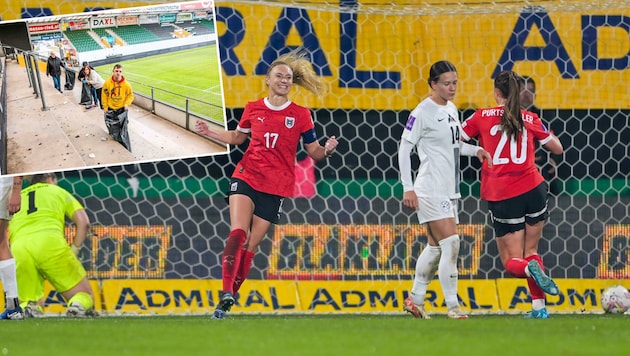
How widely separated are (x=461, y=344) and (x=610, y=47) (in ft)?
13.5

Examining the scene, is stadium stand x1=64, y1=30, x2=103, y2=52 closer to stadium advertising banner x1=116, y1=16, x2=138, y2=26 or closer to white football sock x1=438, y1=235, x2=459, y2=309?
stadium advertising banner x1=116, y1=16, x2=138, y2=26

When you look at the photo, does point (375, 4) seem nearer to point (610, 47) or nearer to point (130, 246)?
point (610, 47)

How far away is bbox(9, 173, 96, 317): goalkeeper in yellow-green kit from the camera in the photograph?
7641 mm

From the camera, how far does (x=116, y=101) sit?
7.05 meters

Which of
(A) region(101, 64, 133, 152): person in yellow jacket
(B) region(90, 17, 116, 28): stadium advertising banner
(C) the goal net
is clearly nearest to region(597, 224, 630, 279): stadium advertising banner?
(C) the goal net

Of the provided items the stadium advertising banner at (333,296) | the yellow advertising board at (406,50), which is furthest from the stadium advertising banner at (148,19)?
the stadium advertising banner at (333,296)

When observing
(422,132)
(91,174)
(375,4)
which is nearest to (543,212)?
(422,132)

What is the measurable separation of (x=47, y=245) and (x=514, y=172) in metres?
3.17

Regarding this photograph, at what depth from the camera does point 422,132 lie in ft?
22.2

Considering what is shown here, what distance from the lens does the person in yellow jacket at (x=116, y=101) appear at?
7.05m

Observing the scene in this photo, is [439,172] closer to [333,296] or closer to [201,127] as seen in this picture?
[201,127]

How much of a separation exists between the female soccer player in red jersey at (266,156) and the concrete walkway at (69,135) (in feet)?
1.29

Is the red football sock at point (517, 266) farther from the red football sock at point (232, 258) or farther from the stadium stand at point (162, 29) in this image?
the stadium stand at point (162, 29)

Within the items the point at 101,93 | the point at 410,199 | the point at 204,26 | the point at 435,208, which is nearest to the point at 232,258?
the point at 410,199
